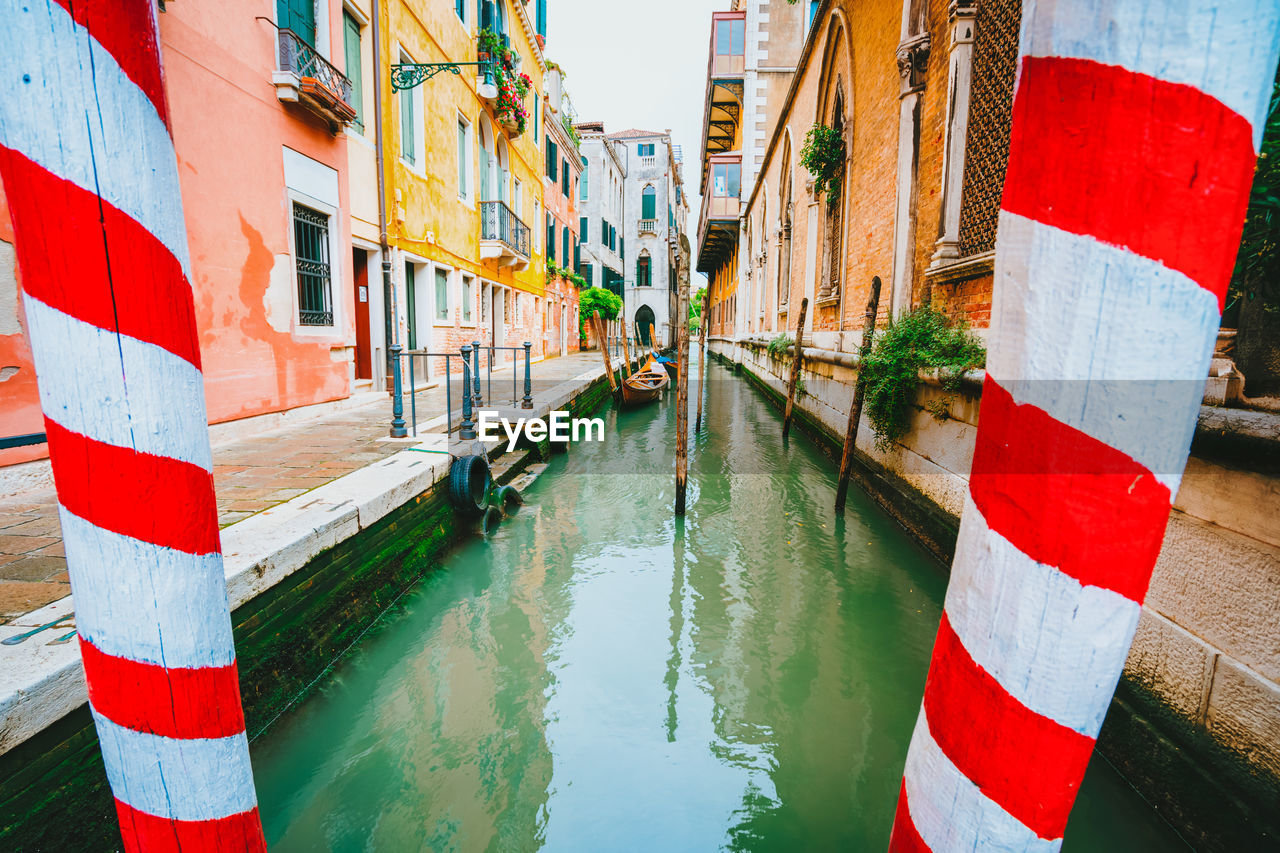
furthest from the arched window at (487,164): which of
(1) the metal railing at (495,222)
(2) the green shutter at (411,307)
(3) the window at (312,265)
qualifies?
(3) the window at (312,265)

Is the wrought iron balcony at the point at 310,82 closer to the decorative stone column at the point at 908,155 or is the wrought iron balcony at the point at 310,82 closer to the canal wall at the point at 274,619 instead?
the canal wall at the point at 274,619

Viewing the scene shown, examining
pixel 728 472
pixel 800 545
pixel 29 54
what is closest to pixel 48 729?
pixel 29 54

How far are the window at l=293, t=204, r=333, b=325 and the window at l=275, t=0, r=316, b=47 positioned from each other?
1.71m

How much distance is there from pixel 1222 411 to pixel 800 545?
3.30m

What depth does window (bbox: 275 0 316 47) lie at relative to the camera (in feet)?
19.0

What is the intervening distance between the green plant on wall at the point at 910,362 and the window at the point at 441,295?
22.6ft

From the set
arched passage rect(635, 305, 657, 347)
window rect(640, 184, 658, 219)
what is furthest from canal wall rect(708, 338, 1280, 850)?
window rect(640, 184, 658, 219)

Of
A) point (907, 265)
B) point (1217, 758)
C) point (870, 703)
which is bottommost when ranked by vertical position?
point (870, 703)

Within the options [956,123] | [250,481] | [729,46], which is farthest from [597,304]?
[250,481]

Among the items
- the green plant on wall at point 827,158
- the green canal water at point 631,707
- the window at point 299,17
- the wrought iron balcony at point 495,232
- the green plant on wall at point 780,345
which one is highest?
the window at point 299,17

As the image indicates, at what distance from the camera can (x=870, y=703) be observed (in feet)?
9.66

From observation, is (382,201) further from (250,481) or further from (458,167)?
(250,481)

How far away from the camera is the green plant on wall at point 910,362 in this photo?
4.22m

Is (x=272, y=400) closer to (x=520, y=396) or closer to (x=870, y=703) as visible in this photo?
(x=520, y=396)
